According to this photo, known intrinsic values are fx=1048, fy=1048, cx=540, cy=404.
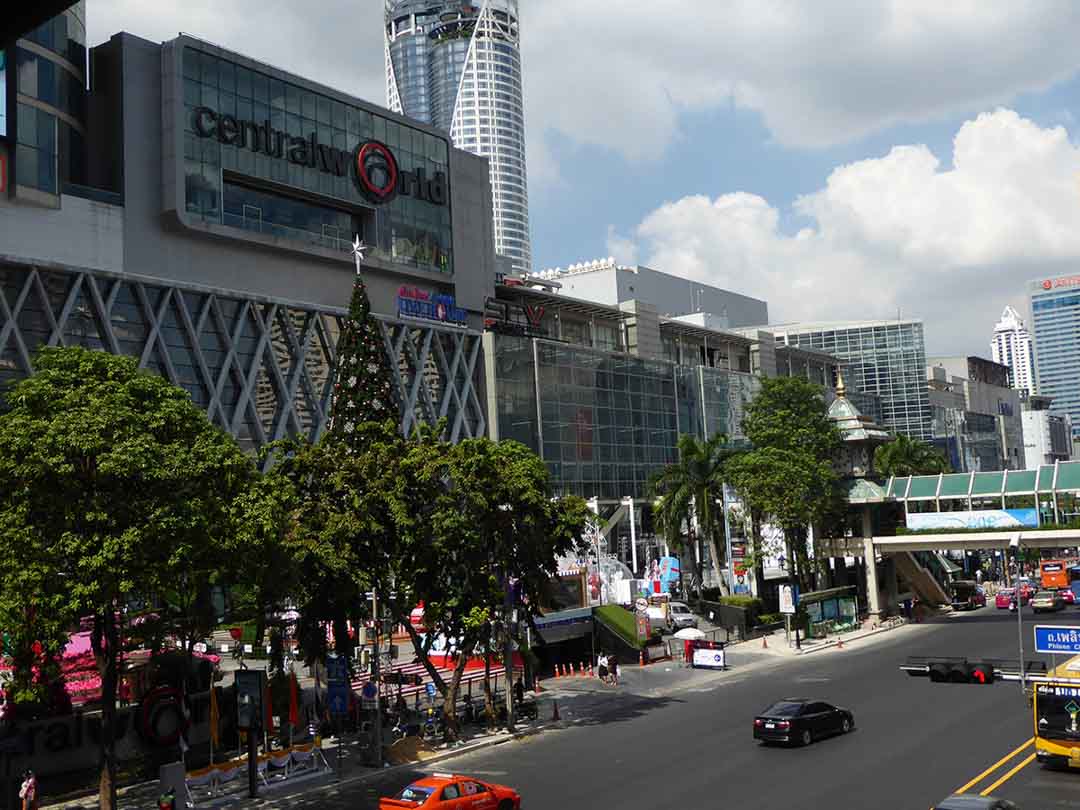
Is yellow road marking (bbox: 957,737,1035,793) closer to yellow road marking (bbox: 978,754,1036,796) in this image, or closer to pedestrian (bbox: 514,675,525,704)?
yellow road marking (bbox: 978,754,1036,796)

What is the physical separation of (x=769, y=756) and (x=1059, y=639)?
8.60 metres

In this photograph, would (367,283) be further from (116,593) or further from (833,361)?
(833,361)

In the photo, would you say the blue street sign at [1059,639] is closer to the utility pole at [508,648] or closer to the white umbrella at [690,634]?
the utility pole at [508,648]

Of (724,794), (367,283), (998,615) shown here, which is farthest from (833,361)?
(724,794)

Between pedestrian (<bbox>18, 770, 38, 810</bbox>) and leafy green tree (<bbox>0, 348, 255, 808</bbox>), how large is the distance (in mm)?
2319

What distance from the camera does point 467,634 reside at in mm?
36469

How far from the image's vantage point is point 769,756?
3031 cm

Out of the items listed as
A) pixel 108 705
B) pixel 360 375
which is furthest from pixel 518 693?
pixel 360 375

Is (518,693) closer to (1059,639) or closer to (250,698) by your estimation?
(250,698)

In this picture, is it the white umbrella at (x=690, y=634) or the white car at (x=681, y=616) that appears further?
the white car at (x=681, y=616)

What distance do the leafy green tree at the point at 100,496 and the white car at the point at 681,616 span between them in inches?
1667

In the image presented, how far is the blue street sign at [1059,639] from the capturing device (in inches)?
1046

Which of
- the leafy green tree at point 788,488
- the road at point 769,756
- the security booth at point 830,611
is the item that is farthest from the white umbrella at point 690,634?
the leafy green tree at point 788,488

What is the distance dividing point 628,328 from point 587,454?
815 inches
